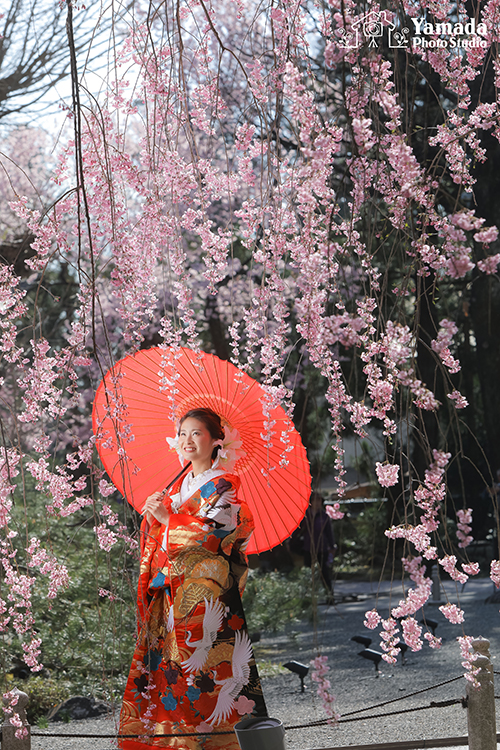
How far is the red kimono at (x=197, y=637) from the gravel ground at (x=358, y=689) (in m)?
0.35

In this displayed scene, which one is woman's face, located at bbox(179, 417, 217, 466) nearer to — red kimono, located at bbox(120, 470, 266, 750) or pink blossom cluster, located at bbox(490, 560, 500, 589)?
red kimono, located at bbox(120, 470, 266, 750)

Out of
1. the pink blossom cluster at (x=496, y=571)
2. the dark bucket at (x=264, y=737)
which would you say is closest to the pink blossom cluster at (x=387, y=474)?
the pink blossom cluster at (x=496, y=571)

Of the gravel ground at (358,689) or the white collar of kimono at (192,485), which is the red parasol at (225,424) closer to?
the white collar of kimono at (192,485)

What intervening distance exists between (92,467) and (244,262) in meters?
7.92

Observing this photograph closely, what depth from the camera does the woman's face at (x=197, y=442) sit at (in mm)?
3135

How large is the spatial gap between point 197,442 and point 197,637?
0.80 m

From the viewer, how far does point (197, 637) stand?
113 inches

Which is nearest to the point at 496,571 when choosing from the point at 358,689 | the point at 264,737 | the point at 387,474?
the point at 387,474

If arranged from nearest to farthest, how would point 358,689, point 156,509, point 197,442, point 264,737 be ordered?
1. point 264,737
2. point 156,509
3. point 197,442
4. point 358,689

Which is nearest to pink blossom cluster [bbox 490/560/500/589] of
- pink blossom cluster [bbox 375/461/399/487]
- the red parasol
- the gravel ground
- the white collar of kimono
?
pink blossom cluster [bbox 375/461/399/487]

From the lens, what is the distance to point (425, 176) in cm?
140

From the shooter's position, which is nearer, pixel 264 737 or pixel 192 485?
pixel 264 737

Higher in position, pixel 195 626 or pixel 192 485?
pixel 192 485

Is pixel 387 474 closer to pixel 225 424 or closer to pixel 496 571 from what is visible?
pixel 496 571
